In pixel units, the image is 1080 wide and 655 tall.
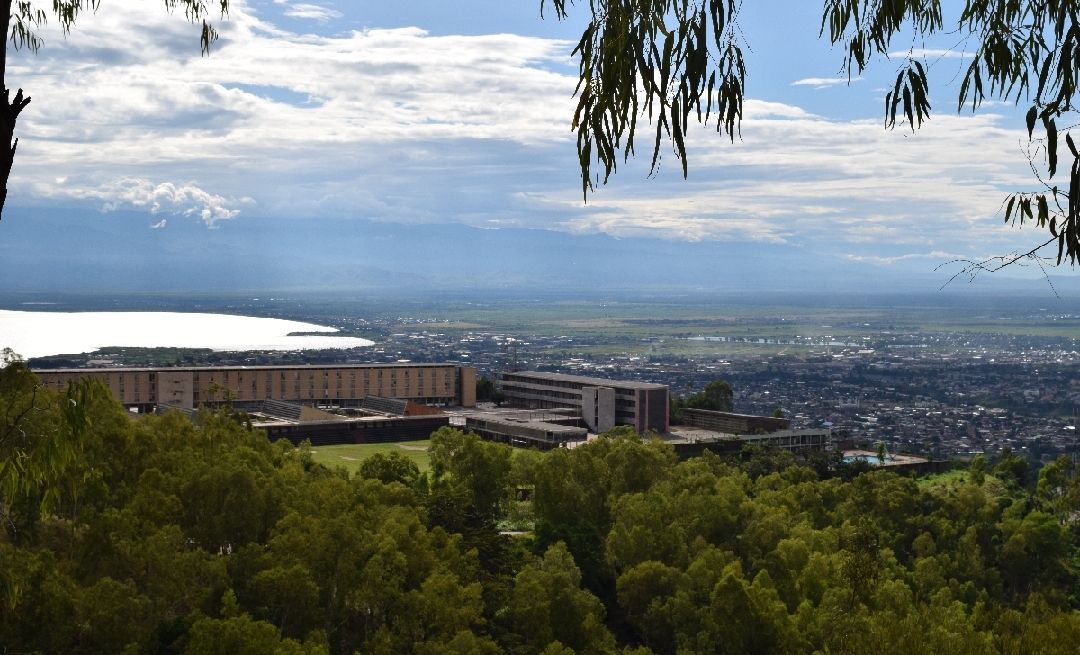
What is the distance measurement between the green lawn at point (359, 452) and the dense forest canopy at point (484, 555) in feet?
12.4

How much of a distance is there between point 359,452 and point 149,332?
74.5 metres

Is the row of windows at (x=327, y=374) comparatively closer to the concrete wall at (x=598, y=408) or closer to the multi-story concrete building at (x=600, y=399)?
the multi-story concrete building at (x=600, y=399)

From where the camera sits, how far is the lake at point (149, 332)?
255ft

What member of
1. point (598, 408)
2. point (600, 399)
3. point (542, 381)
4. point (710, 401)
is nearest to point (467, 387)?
point (542, 381)

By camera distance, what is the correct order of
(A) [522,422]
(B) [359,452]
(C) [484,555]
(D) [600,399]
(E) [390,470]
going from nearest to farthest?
1. (C) [484,555]
2. (E) [390,470]
3. (B) [359,452]
4. (A) [522,422]
5. (D) [600,399]

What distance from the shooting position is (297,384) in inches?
1382

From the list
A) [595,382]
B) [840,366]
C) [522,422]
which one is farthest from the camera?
[840,366]

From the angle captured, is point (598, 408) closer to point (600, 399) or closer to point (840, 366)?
point (600, 399)

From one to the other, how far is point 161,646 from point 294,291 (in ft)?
633

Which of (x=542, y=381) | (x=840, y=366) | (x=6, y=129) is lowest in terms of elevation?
(x=840, y=366)

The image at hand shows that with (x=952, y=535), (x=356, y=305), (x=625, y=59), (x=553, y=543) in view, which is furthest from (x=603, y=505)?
(x=356, y=305)

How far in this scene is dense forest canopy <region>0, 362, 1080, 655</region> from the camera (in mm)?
10547

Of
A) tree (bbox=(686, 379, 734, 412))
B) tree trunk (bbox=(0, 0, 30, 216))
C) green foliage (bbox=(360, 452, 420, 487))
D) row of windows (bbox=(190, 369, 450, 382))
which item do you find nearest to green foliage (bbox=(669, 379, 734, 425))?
tree (bbox=(686, 379, 734, 412))

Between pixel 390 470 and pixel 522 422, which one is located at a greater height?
pixel 390 470
